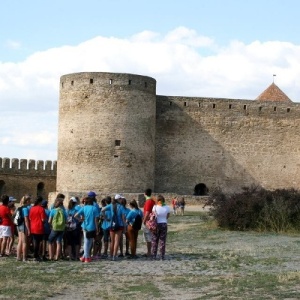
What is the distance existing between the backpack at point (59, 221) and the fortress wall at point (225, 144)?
23526 mm

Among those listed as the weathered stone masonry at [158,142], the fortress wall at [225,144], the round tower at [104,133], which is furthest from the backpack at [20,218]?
the fortress wall at [225,144]

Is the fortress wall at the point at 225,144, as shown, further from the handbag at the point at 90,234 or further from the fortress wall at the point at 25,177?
the handbag at the point at 90,234

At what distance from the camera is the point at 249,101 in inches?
1494

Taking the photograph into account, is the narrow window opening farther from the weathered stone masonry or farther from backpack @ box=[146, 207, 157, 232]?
backpack @ box=[146, 207, 157, 232]

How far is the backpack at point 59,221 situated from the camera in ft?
42.0

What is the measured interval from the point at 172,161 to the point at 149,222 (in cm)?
2289

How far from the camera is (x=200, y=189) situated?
37562 millimetres

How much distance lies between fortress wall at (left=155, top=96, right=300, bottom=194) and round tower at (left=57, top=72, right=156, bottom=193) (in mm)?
2577

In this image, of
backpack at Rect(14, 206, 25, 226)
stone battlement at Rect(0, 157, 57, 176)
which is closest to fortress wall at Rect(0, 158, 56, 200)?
stone battlement at Rect(0, 157, 57, 176)

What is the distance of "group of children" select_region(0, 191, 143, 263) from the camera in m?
12.8

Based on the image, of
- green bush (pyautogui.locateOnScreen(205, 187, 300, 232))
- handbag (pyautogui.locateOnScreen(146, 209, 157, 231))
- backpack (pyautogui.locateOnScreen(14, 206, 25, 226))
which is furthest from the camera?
green bush (pyautogui.locateOnScreen(205, 187, 300, 232))

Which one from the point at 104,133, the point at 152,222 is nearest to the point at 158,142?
the point at 104,133

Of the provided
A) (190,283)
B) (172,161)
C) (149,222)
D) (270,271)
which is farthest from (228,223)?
(172,161)

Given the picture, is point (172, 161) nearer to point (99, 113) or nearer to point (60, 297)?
point (99, 113)
